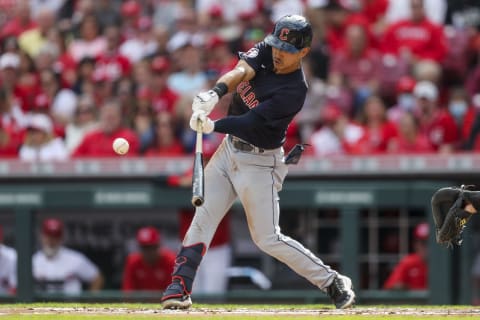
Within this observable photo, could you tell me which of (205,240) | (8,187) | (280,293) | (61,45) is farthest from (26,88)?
(205,240)

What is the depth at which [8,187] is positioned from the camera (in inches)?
411

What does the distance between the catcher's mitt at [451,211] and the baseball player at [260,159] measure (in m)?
0.65

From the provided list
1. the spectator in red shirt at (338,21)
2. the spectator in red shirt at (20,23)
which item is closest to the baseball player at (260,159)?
the spectator in red shirt at (338,21)

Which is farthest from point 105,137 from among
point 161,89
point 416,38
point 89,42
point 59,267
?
point 416,38

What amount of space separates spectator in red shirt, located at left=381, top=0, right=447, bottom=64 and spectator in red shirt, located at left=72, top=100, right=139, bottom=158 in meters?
2.75

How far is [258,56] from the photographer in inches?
267

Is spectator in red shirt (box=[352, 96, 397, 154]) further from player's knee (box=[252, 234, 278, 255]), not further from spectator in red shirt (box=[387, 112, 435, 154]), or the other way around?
player's knee (box=[252, 234, 278, 255])

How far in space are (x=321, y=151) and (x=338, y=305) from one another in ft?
12.9

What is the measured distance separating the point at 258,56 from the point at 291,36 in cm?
24

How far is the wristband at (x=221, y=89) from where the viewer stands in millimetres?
6527

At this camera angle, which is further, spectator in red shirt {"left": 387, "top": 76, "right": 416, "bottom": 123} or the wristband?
spectator in red shirt {"left": 387, "top": 76, "right": 416, "bottom": 123}

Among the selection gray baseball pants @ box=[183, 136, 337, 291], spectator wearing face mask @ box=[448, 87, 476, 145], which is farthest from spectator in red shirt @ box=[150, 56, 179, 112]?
gray baseball pants @ box=[183, 136, 337, 291]

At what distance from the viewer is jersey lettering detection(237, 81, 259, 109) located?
6812mm

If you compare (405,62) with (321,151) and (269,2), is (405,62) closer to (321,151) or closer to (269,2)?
(321,151)
